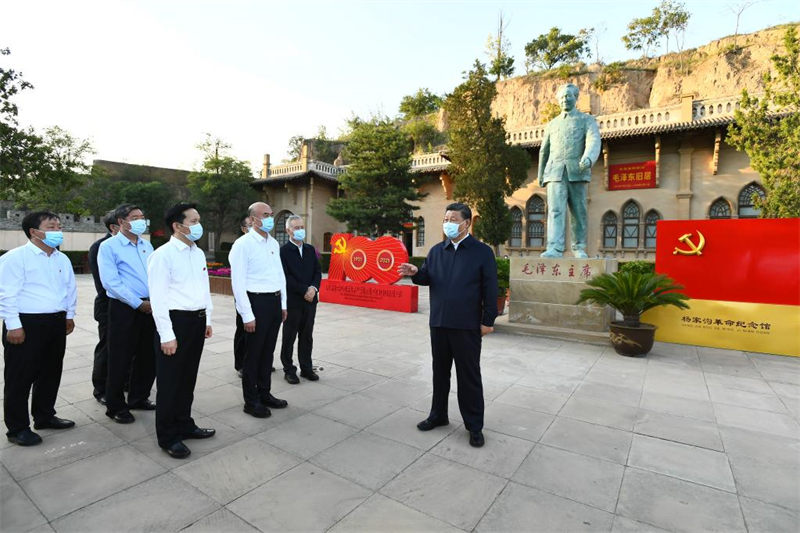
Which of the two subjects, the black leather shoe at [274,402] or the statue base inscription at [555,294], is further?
the statue base inscription at [555,294]

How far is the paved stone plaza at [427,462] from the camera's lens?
2.07 metres

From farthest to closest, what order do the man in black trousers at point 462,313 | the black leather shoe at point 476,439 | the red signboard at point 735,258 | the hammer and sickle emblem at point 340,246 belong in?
the hammer and sickle emblem at point 340,246 → the red signboard at point 735,258 → the man in black trousers at point 462,313 → the black leather shoe at point 476,439

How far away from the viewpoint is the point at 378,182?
18.8 metres

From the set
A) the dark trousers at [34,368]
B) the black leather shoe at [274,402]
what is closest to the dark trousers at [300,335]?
the black leather shoe at [274,402]

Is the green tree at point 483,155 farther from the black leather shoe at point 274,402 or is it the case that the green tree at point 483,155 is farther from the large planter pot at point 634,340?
the black leather shoe at point 274,402

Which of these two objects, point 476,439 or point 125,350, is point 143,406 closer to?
point 125,350

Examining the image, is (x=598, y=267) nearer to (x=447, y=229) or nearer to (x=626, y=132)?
(x=447, y=229)

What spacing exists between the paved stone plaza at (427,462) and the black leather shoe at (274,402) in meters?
0.07

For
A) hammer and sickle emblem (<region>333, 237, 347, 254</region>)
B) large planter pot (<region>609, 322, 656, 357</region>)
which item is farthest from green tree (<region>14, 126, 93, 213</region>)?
large planter pot (<region>609, 322, 656, 357</region>)

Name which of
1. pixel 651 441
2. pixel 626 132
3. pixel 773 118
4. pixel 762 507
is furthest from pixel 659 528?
pixel 626 132

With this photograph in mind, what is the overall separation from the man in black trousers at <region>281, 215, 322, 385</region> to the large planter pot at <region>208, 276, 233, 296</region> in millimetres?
8247

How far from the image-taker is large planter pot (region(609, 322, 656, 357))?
541cm

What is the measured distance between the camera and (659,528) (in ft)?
6.64

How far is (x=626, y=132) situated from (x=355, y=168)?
11728mm
